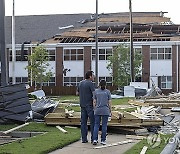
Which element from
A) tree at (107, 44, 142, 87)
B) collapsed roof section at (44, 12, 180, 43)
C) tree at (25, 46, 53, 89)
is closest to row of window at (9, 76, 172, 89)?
tree at (25, 46, 53, 89)

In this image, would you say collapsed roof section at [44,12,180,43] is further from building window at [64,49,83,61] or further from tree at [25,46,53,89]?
tree at [25,46,53,89]

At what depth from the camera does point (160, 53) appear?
62.2 m

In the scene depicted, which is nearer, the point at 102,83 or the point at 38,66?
the point at 102,83

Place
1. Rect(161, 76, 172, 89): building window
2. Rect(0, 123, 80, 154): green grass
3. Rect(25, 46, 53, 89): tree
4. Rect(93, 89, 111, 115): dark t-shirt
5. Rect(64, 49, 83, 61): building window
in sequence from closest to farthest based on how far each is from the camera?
Rect(0, 123, 80, 154): green grass, Rect(93, 89, 111, 115): dark t-shirt, Rect(25, 46, 53, 89): tree, Rect(161, 76, 172, 89): building window, Rect(64, 49, 83, 61): building window

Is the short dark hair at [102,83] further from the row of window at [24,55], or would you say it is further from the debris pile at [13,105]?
the row of window at [24,55]

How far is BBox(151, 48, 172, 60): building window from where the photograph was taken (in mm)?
61906

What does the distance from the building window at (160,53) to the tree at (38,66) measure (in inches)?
523

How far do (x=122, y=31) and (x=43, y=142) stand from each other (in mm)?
56706

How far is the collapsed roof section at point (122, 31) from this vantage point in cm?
6450

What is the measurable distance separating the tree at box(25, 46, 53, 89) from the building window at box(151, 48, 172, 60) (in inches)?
523

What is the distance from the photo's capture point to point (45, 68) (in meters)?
61.7

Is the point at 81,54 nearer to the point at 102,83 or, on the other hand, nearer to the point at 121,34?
the point at 121,34

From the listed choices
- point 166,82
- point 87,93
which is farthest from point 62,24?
point 87,93

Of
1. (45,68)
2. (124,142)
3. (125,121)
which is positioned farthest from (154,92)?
(124,142)
